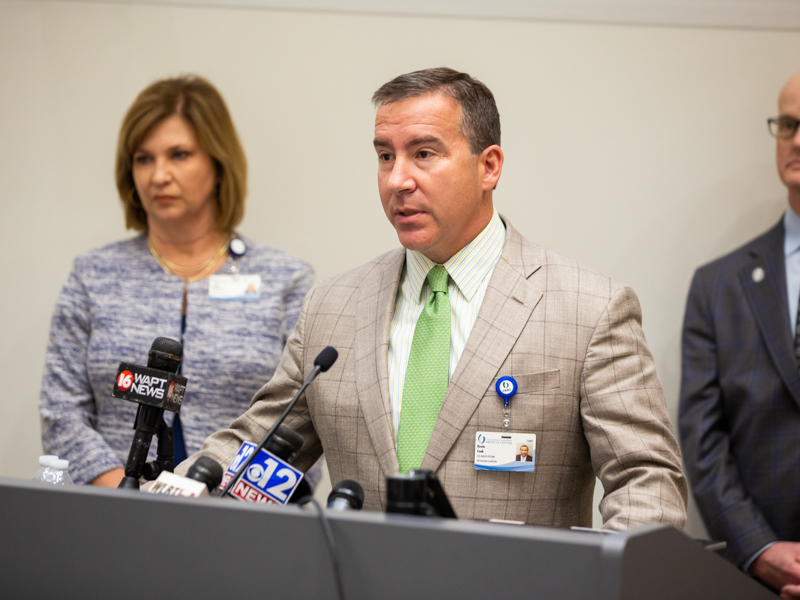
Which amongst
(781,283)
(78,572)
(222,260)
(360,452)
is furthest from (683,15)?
(78,572)

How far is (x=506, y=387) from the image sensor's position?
177 cm

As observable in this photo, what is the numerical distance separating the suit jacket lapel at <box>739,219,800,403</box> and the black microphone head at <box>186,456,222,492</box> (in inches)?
85.1

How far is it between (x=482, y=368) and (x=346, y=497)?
68cm

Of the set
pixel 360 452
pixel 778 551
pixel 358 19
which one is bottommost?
pixel 778 551

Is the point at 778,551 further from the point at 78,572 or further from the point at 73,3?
the point at 73,3

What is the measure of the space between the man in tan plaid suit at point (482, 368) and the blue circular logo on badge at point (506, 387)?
0.02 meters

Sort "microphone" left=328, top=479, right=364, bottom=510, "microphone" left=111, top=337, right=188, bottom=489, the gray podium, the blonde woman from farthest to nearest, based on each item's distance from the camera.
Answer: the blonde woman < "microphone" left=111, top=337, right=188, bottom=489 < "microphone" left=328, top=479, right=364, bottom=510 < the gray podium

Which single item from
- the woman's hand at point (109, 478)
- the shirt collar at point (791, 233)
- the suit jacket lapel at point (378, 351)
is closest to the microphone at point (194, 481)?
the suit jacket lapel at point (378, 351)

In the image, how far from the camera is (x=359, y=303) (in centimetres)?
205

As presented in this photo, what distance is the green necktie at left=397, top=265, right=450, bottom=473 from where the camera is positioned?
5.94 feet

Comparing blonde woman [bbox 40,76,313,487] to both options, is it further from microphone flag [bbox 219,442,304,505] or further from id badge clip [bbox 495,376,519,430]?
microphone flag [bbox 219,442,304,505]

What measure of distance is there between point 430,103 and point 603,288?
0.59m

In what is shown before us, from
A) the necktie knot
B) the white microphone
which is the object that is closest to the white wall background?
the necktie knot

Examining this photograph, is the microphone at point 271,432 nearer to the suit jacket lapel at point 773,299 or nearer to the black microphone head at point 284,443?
the black microphone head at point 284,443
